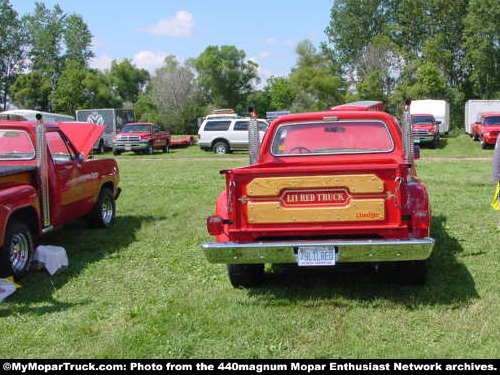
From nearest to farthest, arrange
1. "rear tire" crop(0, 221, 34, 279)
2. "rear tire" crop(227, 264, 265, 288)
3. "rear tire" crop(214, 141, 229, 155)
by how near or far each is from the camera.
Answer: "rear tire" crop(227, 264, 265, 288) < "rear tire" crop(0, 221, 34, 279) < "rear tire" crop(214, 141, 229, 155)

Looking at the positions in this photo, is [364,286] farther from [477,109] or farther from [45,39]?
[45,39]

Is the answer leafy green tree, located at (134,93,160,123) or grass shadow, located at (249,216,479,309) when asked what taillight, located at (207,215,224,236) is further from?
leafy green tree, located at (134,93,160,123)

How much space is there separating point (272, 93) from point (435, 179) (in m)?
58.8

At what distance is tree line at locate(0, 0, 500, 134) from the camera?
56375mm

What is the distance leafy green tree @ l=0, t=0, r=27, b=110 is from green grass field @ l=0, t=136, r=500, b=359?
69789mm

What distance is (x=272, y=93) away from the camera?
72.6 metres

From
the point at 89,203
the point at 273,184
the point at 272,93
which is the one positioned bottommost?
the point at 89,203

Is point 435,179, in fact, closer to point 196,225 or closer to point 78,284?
point 196,225

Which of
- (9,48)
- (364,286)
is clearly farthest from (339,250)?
(9,48)

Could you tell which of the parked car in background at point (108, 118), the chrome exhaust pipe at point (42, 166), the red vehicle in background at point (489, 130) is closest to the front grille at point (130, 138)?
the parked car in background at point (108, 118)

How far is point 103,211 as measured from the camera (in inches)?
375

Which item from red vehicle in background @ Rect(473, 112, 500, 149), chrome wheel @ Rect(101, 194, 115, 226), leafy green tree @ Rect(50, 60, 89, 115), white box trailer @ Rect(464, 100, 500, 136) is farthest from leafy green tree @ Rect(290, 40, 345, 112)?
chrome wheel @ Rect(101, 194, 115, 226)

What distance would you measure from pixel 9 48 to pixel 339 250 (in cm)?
7609
